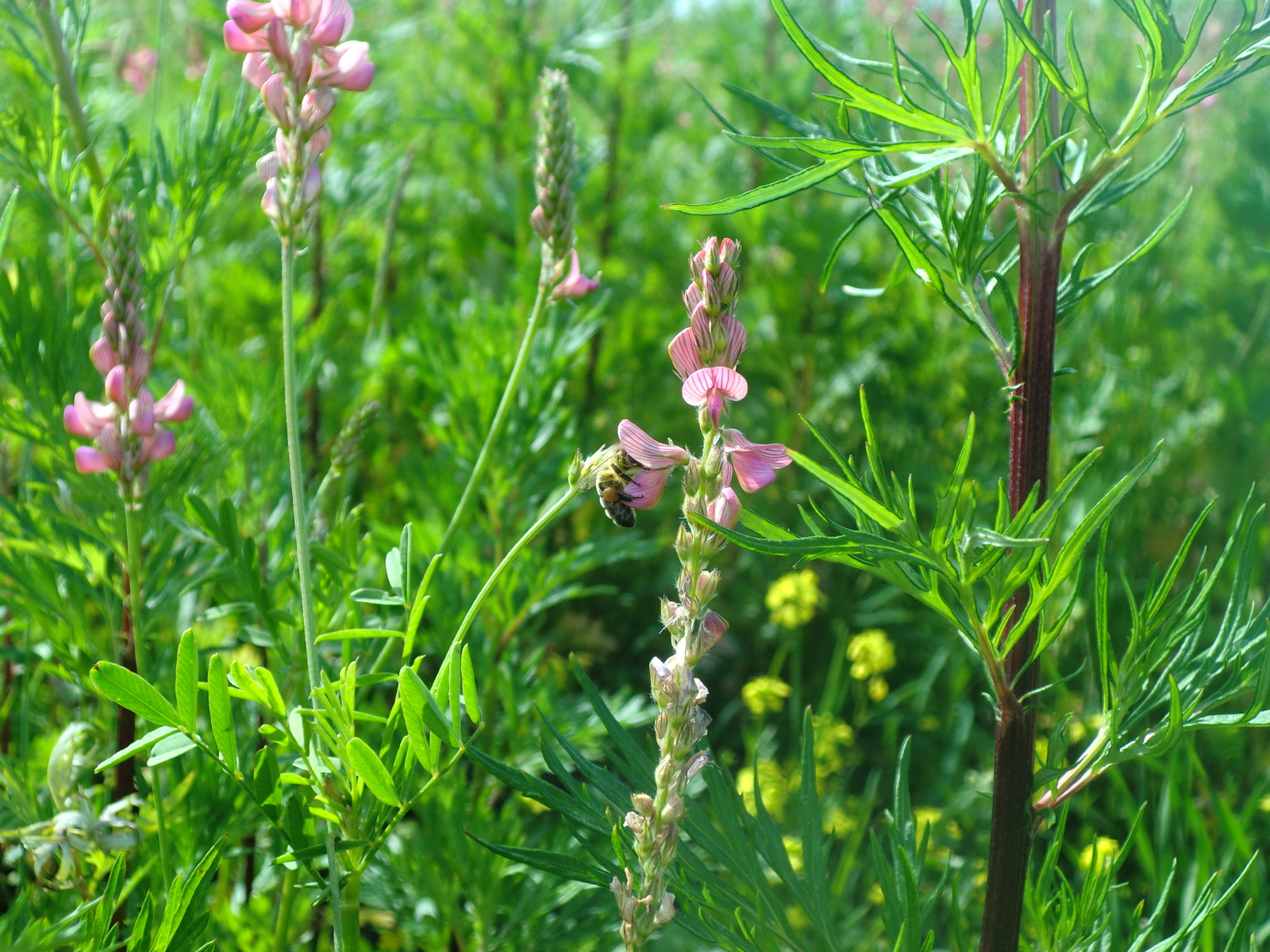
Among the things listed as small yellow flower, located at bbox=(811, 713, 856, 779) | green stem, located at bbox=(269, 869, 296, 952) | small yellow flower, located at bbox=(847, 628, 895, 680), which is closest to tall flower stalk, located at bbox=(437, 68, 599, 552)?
green stem, located at bbox=(269, 869, 296, 952)

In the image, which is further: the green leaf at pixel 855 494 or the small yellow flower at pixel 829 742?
the small yellow flower at pixel 829 742

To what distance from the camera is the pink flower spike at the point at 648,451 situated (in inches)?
26.4

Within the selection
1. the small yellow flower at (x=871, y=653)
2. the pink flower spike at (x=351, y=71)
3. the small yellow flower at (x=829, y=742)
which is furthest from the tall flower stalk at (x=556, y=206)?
the small yellow flower at (x=871, y=653)

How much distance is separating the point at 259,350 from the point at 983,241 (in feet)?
5.88

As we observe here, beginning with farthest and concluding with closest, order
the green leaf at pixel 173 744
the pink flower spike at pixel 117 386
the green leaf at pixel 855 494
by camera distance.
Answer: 1. the pink flower spike at pixel 117 386
2. the green leaf at pixel 173 744
3. the green leaf at pixel 855 494

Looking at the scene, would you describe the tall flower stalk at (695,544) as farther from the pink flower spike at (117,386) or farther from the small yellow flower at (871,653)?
the small yellow flower at (871,653)

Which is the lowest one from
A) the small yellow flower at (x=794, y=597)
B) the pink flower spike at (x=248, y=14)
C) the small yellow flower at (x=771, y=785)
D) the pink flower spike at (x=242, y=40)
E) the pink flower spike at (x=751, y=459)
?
the small yellow flower at (x=771, y=785)

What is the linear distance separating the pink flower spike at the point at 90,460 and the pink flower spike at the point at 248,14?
0.40 meters

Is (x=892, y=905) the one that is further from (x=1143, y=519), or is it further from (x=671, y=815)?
(x=1143, y=519)

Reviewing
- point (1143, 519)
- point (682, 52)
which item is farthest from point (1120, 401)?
point (682, 52)

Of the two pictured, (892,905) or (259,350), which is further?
(259,350)

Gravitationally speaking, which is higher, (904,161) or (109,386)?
(904,161)

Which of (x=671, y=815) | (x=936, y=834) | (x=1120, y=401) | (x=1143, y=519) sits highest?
(x=671, y=815)

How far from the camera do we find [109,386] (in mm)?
917
